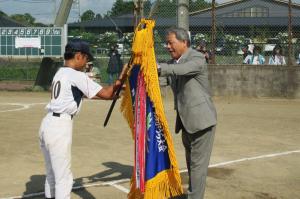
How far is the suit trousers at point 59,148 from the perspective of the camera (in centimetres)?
533

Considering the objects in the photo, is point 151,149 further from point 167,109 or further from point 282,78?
point 282,78

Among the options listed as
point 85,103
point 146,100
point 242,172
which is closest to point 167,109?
point 85,103

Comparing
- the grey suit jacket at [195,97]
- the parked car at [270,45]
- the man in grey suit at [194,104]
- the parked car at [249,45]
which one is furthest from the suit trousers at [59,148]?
the parked car at [270,45]

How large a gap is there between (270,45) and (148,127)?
15.5 meters

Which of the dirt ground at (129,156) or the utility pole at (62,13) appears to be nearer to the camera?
the dirt ground at (129,156)

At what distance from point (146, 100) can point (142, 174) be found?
2.50 feet

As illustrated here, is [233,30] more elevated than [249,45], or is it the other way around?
[233,30]

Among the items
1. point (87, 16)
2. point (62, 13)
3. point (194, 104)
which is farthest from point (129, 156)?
point (87, 16)

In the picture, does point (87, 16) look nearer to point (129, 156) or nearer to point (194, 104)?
point (129, 156)

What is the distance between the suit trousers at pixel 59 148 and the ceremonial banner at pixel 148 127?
2.57 ft

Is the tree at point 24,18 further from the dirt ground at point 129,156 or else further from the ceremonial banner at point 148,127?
the ceremonial banner at point 148,127

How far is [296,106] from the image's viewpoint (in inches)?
667

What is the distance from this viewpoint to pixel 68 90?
17.5 ft

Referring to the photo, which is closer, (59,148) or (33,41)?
(59,148)
